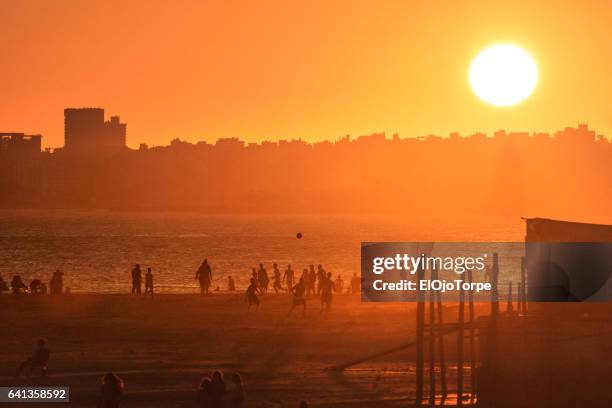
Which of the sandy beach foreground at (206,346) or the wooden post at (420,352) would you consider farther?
the sandy beach foreground at (206,346)

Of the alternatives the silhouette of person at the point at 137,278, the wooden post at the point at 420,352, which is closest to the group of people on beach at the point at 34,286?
the silhouette of person at the point at 137,278

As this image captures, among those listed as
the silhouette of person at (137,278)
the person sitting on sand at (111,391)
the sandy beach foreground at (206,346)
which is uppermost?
the silhouette of person at (137,278)

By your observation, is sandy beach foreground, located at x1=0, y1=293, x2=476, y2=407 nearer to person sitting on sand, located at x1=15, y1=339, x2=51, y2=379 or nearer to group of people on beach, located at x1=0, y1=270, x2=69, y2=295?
person sitting on sand, located at x1=15, y1=339, x2=51, y2=379

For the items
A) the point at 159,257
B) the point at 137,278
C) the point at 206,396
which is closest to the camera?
the point at 206,396

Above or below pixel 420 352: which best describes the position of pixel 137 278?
above

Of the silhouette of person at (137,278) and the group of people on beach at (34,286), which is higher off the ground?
the silhouette of person at (137,278)

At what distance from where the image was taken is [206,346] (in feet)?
99.3

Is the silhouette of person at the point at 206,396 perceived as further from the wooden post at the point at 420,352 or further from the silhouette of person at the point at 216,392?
the wooden post at the point at 420,352

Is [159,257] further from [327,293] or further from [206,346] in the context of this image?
[206,346]

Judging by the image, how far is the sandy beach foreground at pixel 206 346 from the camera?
938 inches

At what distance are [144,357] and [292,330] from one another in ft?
22.0

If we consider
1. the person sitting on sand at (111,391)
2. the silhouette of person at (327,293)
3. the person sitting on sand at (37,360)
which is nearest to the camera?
the person sitting on sand at (111,391)

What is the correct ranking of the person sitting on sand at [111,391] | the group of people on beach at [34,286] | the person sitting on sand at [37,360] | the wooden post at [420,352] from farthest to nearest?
1. the group of people on beach at [34,286]
2. the person sitting on sand at [37,360]
3. the wooden post at [420,352]
4. the person sitting on sand at [111,391]

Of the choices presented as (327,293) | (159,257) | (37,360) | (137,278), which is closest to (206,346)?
(37,360)
